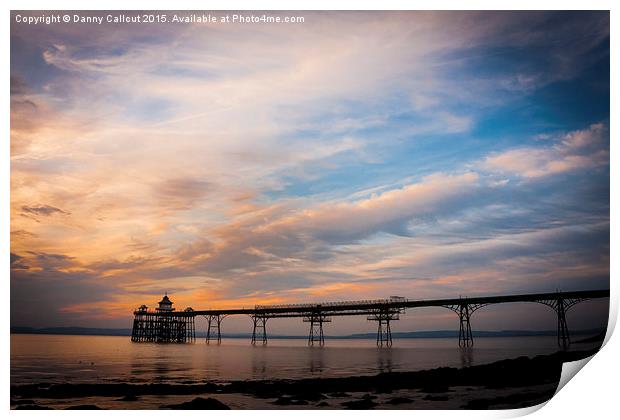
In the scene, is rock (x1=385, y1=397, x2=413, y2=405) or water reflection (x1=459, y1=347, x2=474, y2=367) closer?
rock (x1=385, y1=397, x2=413, y2=405)

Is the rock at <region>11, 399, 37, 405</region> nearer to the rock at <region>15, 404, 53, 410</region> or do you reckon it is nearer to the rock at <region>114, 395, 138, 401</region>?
the rock at <region>15, 404, 53, 410</region>

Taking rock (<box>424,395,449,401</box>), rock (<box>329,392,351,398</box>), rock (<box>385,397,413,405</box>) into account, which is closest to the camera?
rock (<box>385,397,413,405</box>)

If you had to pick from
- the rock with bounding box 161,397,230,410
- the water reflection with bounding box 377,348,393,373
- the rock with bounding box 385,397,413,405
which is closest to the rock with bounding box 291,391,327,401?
the rock with bounding box 385,397,413,405

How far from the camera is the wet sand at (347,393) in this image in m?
16.9

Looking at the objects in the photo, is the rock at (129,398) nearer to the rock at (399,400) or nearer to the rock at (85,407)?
the rock at (85,407)

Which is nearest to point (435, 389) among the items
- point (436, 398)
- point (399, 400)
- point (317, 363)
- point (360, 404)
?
point (436, 398)

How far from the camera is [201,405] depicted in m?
16.7

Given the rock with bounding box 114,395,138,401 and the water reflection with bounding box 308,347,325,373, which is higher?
the rock with bounding box 114,395,138,401

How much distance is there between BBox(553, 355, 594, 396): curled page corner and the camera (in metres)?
16.7

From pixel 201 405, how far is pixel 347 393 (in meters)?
5.02

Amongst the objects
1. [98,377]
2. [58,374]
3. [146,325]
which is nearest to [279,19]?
[98,377]

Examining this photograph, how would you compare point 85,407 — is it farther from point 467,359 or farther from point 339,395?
point 467,359

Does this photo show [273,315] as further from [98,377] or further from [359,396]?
[359,396]
